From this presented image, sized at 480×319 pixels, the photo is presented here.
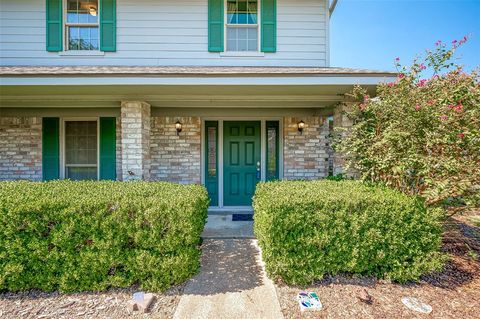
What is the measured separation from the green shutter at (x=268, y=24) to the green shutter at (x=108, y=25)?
11.0ft

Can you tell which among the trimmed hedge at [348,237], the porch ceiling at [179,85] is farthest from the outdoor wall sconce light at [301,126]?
the trimmed hedge at [348,237]

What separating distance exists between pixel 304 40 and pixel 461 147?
392cm

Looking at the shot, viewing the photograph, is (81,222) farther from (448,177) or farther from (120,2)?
(120,2)

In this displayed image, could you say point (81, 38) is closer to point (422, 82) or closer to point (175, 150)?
point (175, 150)

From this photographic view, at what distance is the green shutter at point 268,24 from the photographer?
5621mm

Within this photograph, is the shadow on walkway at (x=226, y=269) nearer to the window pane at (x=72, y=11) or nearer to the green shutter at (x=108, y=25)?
the green shutter at (x=108, y=25)

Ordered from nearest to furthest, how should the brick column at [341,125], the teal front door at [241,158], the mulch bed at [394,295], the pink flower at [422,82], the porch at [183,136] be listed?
1. the mulch bed at [394,295]
2. the pink flower at [422,82]
3. the brick column at [341,125]
4. the porch at [183,136]
5. the teal front door at [241,158]

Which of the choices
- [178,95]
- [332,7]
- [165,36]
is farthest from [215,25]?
[332,7]

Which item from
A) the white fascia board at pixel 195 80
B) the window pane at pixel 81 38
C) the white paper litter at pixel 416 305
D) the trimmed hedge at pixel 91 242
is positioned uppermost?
the window pane at pixel 81 38

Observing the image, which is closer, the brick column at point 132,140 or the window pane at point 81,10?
the brick column at point 132,140

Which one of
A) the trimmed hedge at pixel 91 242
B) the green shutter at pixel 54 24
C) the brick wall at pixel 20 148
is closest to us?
the trimmed hedge at pixel 91 242

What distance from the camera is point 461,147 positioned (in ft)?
10.0

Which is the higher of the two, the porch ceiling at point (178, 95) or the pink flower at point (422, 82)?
the porch ceiling at point (178, 95)

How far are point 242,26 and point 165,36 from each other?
5.83ft
